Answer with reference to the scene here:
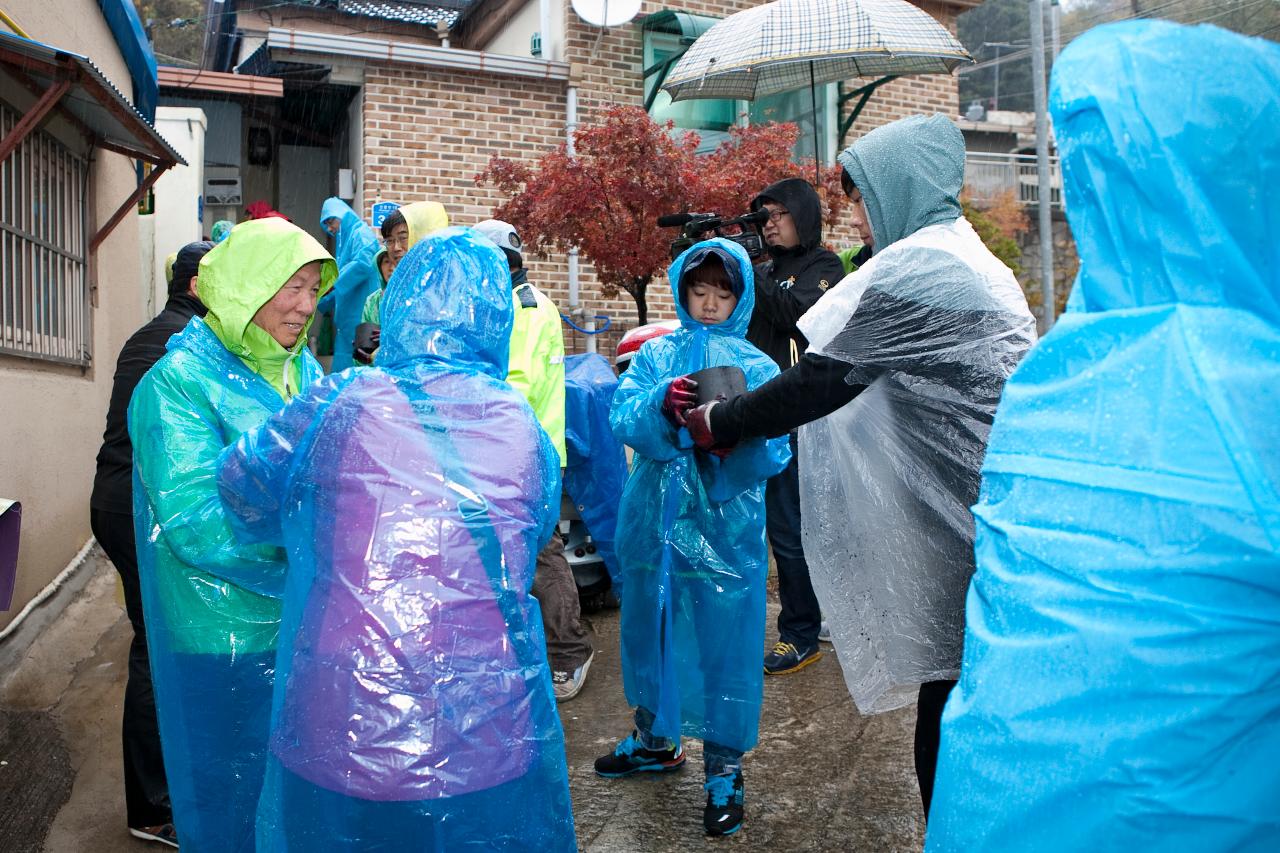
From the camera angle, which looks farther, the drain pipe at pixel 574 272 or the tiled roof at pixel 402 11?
the tiled roof at pixel 402 11

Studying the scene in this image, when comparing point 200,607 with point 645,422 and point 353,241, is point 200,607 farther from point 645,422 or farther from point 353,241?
point 353,241

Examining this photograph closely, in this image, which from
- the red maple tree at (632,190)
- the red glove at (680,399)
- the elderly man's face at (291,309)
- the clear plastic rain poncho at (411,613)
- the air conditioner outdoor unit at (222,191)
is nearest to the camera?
the clear plastic rain poncho at (411,613)

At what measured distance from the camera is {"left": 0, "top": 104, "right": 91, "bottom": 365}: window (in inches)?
192

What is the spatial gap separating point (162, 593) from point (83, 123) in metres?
4.12

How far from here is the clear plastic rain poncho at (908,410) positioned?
2.27 meters

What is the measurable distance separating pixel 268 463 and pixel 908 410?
1.36 meters

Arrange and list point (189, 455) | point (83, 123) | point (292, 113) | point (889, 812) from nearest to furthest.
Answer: point (189, 455)
point (889, 812)
point (83, 123)
point (292, 113)

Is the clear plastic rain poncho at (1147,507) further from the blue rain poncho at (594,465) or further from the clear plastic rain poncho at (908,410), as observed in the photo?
the blue rain poncho at (594,465)

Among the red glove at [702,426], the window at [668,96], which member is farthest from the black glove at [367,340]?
the window at [668,96]

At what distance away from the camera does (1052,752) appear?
118 centimetres

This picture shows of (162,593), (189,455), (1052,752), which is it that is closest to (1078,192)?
(1052,752)

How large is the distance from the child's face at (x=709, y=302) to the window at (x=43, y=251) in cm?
308

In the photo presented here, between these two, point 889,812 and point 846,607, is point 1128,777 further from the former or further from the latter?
point 889,812

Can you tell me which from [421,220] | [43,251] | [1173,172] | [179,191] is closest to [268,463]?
[1173,172]
